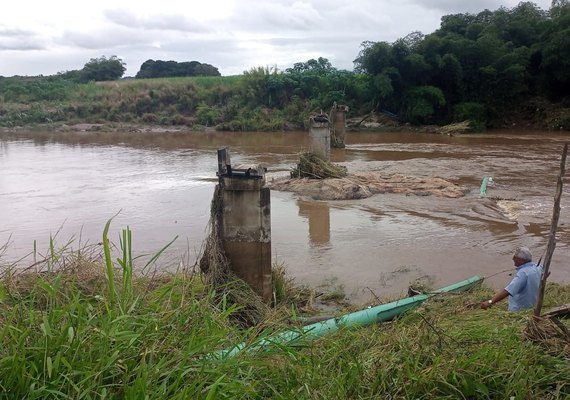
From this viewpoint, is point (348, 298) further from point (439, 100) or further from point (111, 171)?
point (439, 100)

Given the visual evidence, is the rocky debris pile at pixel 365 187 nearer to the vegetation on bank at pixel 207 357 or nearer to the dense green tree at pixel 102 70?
the vegetation on bank at pixel 207 357

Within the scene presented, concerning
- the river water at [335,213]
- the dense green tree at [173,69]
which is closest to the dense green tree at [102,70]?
the dense green tree at [173,69]

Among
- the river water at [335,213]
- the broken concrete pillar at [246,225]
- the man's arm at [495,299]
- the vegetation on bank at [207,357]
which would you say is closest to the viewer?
the vegetation on bank at [207,357]

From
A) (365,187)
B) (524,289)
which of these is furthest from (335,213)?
(524,289)

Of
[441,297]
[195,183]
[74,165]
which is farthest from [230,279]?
[74,165]

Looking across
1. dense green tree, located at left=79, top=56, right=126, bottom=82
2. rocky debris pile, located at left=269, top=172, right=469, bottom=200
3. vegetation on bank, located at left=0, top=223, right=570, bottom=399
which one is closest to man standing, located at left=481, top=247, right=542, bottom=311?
vegetation on bank, located at left=0, top=223, right=570, bottom=399

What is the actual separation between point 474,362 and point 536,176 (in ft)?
47.1

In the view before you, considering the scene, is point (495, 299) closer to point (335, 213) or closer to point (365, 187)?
point (335, 213)

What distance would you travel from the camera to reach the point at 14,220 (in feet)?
37.0

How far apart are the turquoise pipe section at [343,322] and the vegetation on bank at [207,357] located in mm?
67

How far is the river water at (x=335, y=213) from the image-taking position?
8086 mm

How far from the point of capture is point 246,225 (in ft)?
19.4

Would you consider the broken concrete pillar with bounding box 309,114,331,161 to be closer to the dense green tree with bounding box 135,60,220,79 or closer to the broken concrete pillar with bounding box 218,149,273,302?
the broken concrete pillar with bounding box 218,149,273,302

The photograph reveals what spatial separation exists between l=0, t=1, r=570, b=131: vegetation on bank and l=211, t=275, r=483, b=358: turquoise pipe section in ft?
89.3
